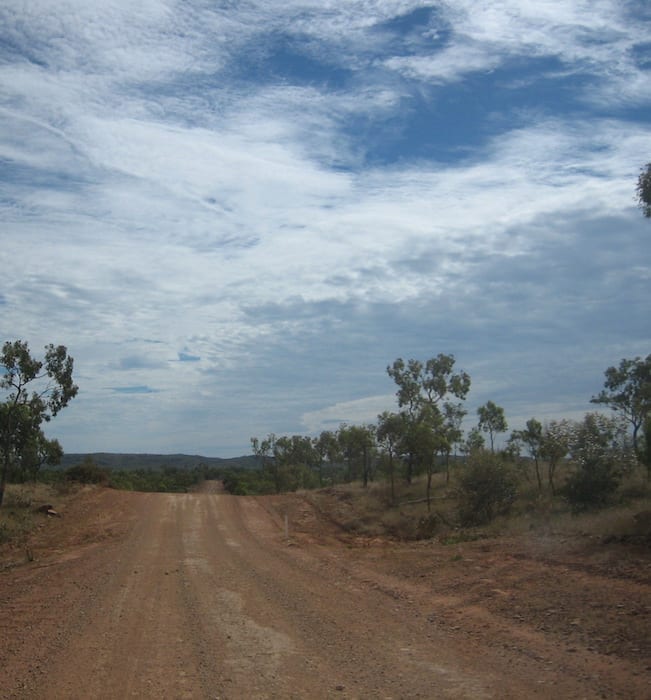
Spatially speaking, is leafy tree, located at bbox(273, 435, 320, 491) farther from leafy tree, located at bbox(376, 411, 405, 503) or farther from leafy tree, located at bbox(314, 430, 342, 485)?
leafy tree, located at bbox(376, 411, 405, 503)

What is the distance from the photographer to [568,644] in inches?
335

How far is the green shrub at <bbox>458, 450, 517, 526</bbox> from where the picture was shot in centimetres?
2422

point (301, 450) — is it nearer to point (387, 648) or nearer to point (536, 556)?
point (536, 556)

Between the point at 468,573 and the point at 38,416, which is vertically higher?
the point at 38,416

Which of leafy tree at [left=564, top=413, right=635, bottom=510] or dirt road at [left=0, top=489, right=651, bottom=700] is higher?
leafy tree at [left=564, top=413, right=635, bottom=510]

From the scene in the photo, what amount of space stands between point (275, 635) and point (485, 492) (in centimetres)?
1572

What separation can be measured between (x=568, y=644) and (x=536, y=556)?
5954mm

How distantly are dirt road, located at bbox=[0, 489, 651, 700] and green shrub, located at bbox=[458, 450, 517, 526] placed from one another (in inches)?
258

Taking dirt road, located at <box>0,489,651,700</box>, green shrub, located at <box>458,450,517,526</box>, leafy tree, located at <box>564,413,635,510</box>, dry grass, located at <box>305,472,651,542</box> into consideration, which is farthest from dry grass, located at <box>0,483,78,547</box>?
leafy tree, located at <box>564,413,635,510</box>

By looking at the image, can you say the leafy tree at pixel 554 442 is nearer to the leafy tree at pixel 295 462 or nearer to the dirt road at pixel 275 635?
the dirt road at pixel 275 635

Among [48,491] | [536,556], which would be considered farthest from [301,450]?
[536,556]

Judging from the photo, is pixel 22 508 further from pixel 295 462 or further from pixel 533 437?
pixel 295 462

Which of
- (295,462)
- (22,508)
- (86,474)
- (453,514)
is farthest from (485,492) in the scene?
(295,462)

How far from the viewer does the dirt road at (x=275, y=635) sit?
7523mm
